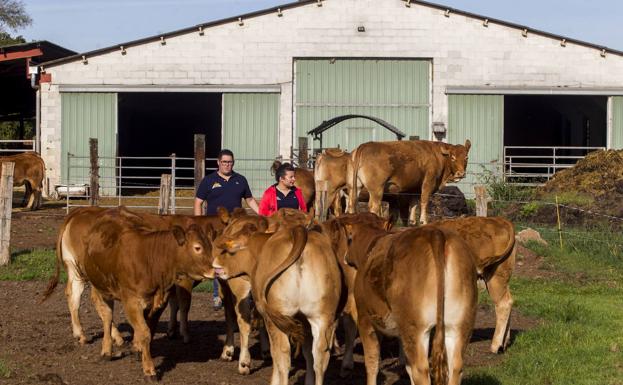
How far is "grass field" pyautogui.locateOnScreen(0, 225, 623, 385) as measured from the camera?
988 centimetres

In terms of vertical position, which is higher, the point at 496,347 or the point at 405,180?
the point at 405,180

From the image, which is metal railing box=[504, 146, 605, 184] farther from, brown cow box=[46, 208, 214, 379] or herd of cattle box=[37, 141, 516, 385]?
brown cow box=[46, 208, 214, 379]

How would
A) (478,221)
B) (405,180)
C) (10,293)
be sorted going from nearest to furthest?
1. (478,221)
2. (10,293)
3. (405,180)

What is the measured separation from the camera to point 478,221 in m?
11.5

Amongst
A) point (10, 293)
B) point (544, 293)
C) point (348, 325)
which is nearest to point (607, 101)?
point (544, 293)

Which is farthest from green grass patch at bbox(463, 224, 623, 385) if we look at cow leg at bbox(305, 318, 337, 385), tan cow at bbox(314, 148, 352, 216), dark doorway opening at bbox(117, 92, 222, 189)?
dark doorway opening at bbox(117, 92, 222, 189)

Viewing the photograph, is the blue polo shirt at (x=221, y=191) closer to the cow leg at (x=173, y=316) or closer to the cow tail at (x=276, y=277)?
the cow leg at (x=173, y=316)

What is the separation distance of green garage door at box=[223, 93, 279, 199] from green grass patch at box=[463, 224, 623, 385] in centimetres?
1348

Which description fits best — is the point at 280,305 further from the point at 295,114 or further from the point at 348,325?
the point at 295,114

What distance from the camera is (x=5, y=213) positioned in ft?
60.1

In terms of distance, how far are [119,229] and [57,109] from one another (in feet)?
77.6

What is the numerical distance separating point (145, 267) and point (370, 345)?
2.51m

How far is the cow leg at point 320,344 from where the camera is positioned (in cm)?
848

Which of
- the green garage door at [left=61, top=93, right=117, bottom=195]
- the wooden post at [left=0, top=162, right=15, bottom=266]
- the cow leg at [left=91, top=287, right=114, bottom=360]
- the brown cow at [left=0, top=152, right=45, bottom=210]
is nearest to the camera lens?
the cow leg at [left=91, top=287, right=114, bottom=360]
